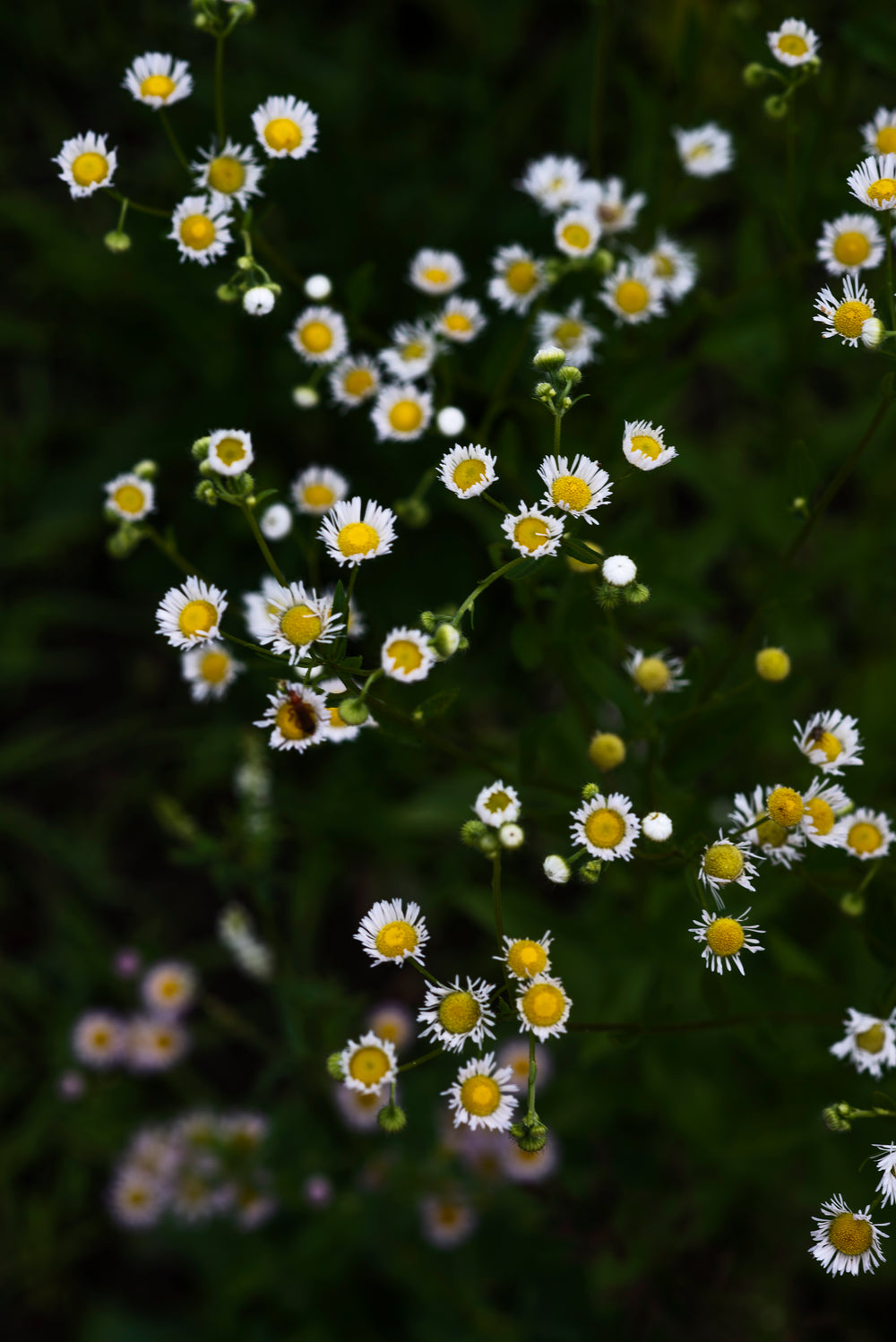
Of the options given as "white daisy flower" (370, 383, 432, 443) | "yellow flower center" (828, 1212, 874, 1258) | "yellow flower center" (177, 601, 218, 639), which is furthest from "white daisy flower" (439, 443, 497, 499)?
"yellow flower center" (828, 1212, 874, 1258)

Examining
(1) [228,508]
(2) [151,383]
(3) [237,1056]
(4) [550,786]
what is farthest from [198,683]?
(3) [237,1056]

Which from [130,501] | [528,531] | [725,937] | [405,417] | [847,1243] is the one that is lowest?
[847,1243]

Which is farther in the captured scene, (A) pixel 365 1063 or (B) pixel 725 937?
(A) pixel 365 1063

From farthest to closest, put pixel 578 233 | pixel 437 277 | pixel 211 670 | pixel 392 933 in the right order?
pixel 437 277
pixel 578 233
pixel 211 670
pixel 392 933

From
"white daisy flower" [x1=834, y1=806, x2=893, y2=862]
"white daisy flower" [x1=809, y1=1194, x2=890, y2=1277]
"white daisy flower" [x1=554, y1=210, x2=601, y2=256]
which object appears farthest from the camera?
"white daisy flower" [x1=554, y1=210, x2=601, y2=256]

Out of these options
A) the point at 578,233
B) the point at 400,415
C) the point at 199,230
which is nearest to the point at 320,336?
the point at 400,415

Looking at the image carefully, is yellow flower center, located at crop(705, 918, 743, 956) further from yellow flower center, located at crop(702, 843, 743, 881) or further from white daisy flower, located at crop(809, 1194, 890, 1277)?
white daisy flower, located at crop(809, 1194, 890, 1277)

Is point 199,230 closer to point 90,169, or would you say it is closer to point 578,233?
point 90,169
